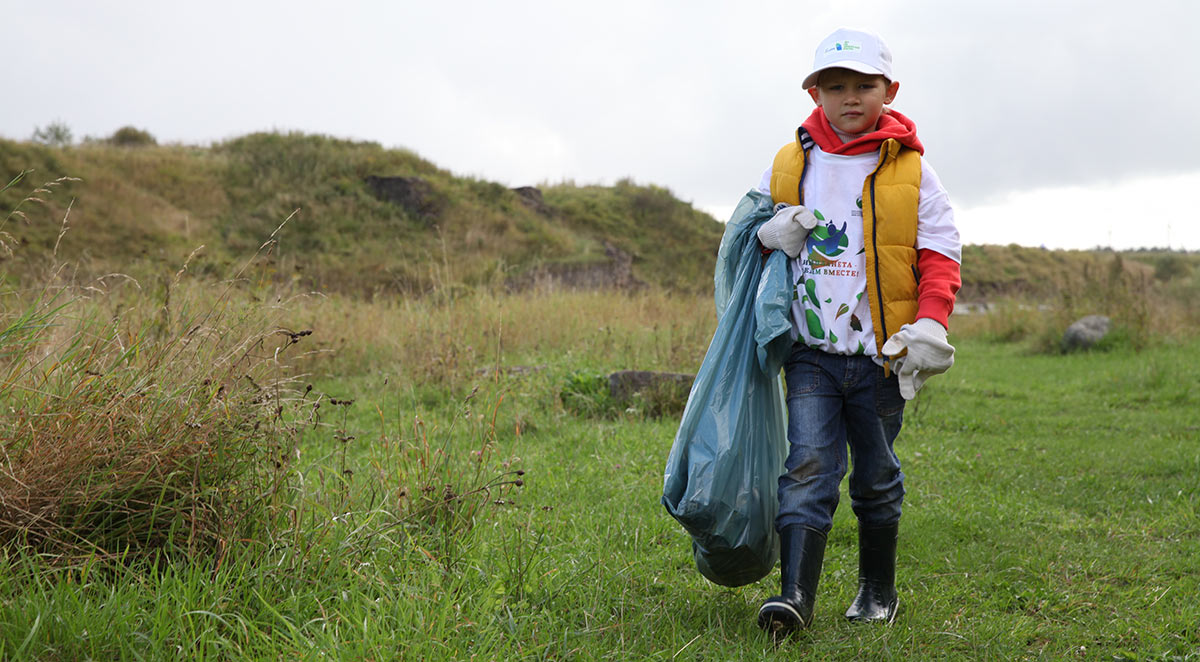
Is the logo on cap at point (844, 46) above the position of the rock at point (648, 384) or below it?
above

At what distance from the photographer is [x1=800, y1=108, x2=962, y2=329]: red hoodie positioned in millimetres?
2863

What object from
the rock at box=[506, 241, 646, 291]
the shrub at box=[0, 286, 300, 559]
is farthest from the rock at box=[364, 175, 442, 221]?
Result: the shrub at box=[0, 286, 300, 559]

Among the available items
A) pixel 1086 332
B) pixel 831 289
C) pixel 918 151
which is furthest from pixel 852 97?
pixel 1086 332

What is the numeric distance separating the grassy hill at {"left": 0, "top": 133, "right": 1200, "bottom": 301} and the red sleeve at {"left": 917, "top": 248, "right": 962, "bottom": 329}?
1604cm

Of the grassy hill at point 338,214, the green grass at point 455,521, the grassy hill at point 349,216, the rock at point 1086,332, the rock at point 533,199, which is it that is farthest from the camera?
the rock at point 533,199

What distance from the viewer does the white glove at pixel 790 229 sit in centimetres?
304

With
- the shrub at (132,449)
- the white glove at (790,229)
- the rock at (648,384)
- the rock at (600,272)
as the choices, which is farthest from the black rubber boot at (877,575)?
the rock at (600,272)

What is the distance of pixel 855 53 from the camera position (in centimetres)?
293

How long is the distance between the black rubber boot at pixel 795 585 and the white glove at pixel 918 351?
1.88 feet

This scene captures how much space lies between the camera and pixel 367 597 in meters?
2.50

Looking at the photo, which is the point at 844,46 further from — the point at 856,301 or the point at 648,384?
the point at 648,384

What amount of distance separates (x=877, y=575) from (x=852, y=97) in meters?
1.70

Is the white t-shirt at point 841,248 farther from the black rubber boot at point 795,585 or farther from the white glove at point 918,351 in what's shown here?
the black rubber boot at point 795,585

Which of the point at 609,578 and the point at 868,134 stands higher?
the point at 868,134
